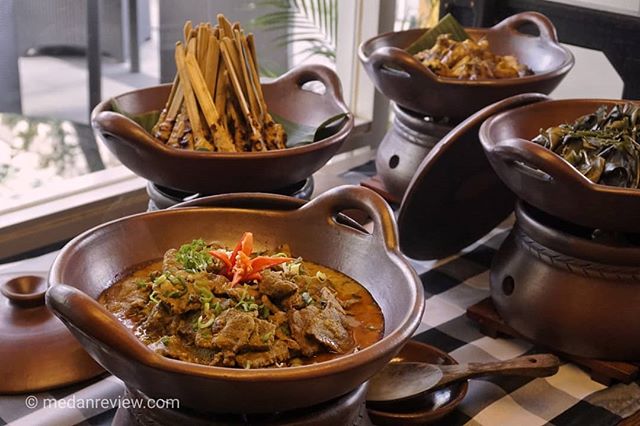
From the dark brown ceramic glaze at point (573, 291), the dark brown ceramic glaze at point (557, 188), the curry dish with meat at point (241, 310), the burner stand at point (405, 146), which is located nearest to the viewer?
the curry dish with meat at point (241, 310)

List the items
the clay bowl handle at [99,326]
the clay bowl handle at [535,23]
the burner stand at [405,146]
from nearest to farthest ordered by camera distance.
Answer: the clay bowl handle at [99,326], the burner stand at [405,146], the clay bowl handle at [535,23]

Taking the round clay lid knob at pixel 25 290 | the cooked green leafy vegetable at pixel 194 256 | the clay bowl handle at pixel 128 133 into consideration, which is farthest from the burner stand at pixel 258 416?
the clay bowl handle at pixel 128 133

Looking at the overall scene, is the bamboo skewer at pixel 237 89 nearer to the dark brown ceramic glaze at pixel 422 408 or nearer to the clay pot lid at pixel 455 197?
the clay pot lid at pixel 455 197

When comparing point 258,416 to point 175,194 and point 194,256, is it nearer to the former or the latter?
point 194,256

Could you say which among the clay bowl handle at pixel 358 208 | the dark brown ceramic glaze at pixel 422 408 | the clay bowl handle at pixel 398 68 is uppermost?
the clay bowl handle at pixel 398 68

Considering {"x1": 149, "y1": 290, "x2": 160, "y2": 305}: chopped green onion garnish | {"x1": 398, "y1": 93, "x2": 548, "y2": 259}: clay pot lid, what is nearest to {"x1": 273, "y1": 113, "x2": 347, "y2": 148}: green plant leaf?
{"x1": 398, "y1": 93, "x2": 548, "y2": 259}: clay pot lid

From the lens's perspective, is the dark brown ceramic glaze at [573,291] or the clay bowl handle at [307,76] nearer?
the dark brown ceramic glaze at [573,291]

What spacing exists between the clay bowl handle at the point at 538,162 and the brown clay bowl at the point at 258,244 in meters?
0.23

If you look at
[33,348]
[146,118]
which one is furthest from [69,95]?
[33,348]

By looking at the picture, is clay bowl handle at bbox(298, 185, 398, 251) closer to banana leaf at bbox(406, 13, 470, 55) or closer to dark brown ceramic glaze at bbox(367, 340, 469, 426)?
dark brown ceramic glaze at bbox(367, 340, 469, 426)

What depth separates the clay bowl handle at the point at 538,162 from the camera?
3.98ft

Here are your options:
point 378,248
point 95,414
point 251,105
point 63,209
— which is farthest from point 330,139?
point 63,209

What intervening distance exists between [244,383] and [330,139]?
0.65m

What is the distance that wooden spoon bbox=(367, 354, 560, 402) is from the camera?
4.09 ft
